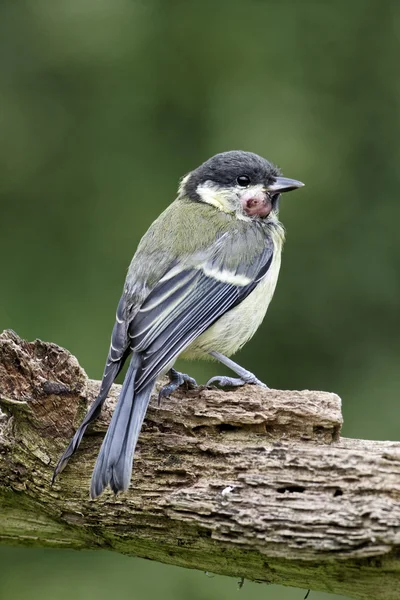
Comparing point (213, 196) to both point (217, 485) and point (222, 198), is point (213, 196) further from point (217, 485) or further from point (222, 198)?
point (217, 485)

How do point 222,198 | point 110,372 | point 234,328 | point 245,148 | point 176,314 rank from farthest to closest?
point 245,148 → point 222,198 → point 234,328 → point 176,314 → point 110,372

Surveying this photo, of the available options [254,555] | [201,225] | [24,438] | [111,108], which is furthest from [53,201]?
[254,555]

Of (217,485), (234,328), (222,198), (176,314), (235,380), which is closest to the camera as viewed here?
(217,485)

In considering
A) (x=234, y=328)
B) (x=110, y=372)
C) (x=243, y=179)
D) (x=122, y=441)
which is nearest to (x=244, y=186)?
(x=243, y=179)

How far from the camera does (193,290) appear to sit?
3.54m

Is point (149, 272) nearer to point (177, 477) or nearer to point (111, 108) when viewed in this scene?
point (177, 477)

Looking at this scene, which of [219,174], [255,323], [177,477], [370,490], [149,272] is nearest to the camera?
[370,490]

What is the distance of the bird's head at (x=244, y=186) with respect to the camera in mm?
4020

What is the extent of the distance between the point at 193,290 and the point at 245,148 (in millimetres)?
2190

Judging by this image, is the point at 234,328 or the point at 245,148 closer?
the point at 234,328

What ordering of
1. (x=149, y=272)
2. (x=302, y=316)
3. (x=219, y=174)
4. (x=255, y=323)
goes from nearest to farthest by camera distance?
(x=149, y=272), (x=255, y=323), (x=219, y=174), (x=302, y=316)

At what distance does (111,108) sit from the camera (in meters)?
5.78

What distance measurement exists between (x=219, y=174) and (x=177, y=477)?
1.55 meters

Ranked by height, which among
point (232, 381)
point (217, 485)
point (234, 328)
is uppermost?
point (234, 328)
